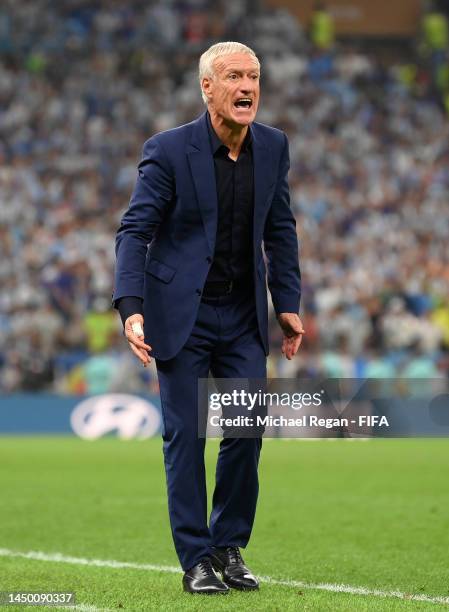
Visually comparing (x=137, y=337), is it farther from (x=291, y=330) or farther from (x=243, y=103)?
(x=243, y=103)

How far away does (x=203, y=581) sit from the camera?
537 centimetres

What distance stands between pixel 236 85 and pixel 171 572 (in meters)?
2.37

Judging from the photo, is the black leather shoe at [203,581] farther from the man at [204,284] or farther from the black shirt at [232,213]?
the black shirt at [232,213]

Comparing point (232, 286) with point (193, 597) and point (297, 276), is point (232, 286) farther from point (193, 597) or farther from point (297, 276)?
point (193, 597)

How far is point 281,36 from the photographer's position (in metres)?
27.5

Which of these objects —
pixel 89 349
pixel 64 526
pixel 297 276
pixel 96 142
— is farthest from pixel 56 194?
pixel 297 276

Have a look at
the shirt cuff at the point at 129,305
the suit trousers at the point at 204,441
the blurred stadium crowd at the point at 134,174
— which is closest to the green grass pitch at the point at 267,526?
the suit trousers at the point at 204,441

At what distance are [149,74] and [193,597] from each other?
67.4 feet

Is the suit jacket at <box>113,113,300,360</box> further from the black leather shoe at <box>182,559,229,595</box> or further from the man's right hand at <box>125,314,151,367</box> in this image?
the black leather shoe at <box>182,559,229,595</box>

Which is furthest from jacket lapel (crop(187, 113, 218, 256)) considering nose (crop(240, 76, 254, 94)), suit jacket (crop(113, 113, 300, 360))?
nose (crop(240, 76, 254, 94))

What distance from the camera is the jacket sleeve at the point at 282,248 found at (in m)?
5.70

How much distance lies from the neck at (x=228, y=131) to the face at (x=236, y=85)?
4.5 inches

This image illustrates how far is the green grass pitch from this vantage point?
556 cm

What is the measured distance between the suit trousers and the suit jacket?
82mm
